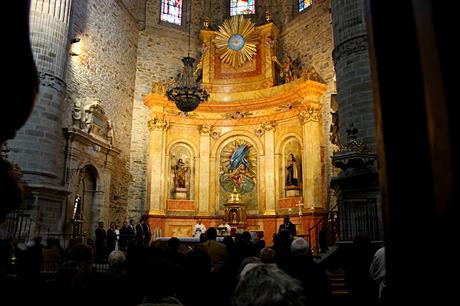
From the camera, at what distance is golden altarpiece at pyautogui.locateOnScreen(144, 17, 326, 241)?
53.5 feet

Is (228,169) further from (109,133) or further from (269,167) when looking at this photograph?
(109,133)

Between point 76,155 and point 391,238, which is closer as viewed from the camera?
point 391,238

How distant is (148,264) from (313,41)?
16.9 m

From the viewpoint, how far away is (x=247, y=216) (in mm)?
17125

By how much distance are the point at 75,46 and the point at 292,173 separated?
917 cm

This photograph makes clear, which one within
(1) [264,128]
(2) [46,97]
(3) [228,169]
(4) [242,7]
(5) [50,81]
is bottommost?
(3) [228,169]

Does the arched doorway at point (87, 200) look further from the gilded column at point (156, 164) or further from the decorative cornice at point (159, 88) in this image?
the decorative cornice at point (159, 88)

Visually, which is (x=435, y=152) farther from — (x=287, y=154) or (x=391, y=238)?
(x=287, y=154)

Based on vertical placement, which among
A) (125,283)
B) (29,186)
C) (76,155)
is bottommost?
(125,283)

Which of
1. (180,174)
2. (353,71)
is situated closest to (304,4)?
(180,174)

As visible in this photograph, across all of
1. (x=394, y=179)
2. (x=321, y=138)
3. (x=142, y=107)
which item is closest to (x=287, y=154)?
(x=321, y=138)

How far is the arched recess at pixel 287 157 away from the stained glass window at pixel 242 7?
7.48m

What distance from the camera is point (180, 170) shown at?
17828 millimetres

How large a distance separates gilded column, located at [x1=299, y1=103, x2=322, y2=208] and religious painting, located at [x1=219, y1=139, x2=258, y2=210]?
2.59 m
